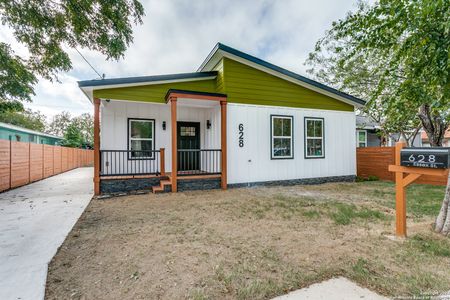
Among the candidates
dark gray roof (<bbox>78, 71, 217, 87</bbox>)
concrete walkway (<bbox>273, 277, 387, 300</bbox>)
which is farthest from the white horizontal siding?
concrete walkway (<bbox>273, 277, 387, 300</bbox>)

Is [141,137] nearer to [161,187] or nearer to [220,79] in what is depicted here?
[161,187]

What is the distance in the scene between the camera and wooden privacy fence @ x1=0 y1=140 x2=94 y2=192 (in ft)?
24.3

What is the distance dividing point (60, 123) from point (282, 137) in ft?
151

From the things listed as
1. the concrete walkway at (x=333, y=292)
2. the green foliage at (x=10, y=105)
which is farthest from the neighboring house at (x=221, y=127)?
the concrete walkway at (x=333, y=292)

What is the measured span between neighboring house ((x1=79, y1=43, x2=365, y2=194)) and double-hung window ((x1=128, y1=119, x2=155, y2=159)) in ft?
0.11

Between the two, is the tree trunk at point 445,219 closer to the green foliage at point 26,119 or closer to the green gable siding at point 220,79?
the green gable siding at point 220,79

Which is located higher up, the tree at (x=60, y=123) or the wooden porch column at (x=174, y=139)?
the tree at (x=60, y=123)

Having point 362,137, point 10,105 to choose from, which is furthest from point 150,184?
point 362,137

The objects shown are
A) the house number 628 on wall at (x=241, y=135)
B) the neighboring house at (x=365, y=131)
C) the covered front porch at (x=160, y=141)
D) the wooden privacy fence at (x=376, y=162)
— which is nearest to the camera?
the covered front porch at (x=160, y=141)

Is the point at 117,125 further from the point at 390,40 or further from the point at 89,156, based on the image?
the point at 89,156

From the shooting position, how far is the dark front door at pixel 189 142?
8906 mm

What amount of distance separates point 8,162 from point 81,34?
5.43 metres

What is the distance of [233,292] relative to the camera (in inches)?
76.5

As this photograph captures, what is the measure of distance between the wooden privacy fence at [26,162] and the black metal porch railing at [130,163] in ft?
10.2
